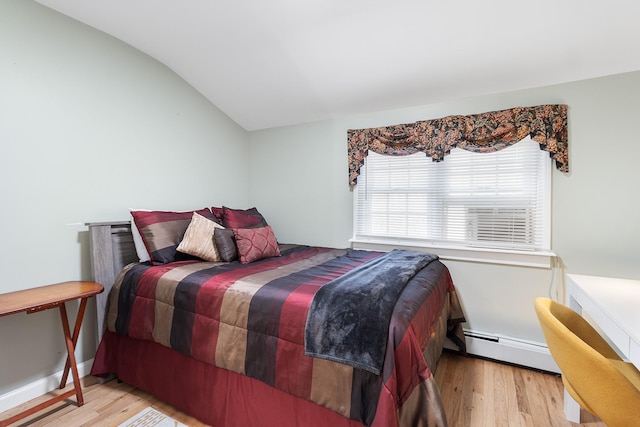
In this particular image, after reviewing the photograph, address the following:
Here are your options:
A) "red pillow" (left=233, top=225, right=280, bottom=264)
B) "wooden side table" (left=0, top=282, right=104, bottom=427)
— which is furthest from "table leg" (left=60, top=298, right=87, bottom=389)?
"red pillow" (left=233, top=225, right=280, bottom=264)

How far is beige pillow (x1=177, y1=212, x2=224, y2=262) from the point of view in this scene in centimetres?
224

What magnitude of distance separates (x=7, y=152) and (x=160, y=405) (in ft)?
5.88

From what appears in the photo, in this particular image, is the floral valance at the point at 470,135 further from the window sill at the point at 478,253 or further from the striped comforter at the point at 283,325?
the striped comforter at the point at 283,325

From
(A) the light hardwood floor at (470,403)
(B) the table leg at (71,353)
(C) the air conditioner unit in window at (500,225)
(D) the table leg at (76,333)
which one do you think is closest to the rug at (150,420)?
(A) the light hardwood floor at (470,403)

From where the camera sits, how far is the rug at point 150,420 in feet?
5.46

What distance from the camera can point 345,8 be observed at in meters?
1.89

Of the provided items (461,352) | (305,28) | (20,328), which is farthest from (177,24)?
(461,352)

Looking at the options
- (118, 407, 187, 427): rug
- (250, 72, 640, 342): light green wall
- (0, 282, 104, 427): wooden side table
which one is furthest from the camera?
(250, 72, 640, 342): light green wall

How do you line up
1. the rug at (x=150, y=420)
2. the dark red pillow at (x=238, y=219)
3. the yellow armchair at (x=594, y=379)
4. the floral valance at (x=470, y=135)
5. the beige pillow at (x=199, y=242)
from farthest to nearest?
1. the dark red pillow at (x=238, y=219)
2. the beige pillow at (x=199, y=242)
3. the floral valance at (x=470, y=135)
4. the rug at (x=150, y=420)
5. the yellow armchair at (x=594, y=379)

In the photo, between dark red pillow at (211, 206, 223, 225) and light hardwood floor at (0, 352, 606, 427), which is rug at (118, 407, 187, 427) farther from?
dark red pillow at (211, 206, 223, 225)

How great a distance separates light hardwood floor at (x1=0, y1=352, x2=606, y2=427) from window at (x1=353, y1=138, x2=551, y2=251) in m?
0.95

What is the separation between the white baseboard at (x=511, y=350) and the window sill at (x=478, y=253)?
0.59m

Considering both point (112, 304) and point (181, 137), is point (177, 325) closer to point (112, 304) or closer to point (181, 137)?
point (112, 304)

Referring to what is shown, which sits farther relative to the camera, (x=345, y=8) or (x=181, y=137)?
(x=181, y=137)
